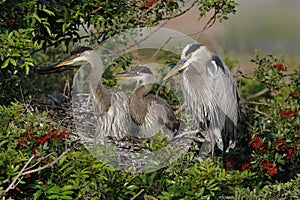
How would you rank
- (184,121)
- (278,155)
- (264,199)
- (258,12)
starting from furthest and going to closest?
(258,12) → (184,121) → (278,155) → (264,199)

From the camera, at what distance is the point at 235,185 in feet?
11.7

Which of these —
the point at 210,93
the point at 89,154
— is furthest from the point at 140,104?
the point at 89,154

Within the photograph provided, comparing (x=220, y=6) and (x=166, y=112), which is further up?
(x=220, y=6)

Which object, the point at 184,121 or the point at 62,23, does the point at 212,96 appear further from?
the point at 62,23

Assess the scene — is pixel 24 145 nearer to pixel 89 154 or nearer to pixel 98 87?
pixel 89 154

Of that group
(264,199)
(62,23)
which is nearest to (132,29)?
(62,23)

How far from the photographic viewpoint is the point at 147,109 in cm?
395

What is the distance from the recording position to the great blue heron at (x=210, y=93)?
3.77m

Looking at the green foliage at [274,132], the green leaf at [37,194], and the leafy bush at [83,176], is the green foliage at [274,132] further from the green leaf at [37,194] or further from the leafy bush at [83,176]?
the green leaf at [37,194]

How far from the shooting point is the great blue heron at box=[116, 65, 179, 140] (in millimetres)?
3945

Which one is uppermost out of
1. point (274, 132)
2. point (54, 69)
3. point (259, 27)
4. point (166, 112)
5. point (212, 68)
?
point (212, 68)

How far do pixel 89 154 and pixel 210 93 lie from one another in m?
0.94

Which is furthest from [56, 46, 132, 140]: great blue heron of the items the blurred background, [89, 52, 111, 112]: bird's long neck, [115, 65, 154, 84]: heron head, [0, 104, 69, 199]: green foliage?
the blurred background

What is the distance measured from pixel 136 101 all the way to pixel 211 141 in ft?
1.68
